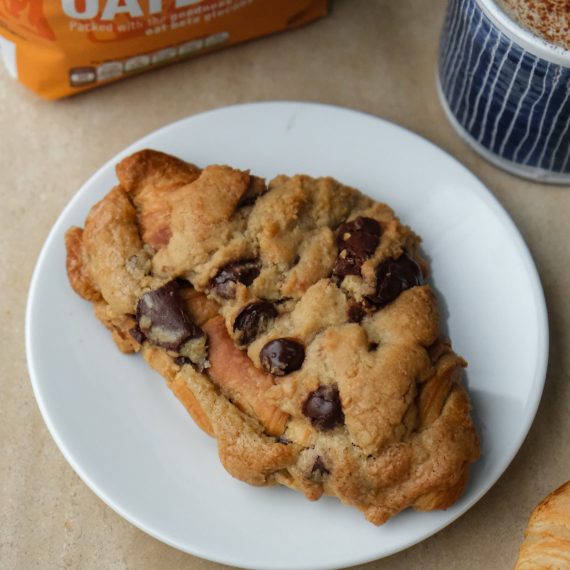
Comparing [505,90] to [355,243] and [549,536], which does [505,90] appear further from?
[549,536]

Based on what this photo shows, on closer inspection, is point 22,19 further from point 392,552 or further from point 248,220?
point 392,552

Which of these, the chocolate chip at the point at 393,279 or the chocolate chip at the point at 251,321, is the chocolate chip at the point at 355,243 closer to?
the chocolate chip at the point at 393,279

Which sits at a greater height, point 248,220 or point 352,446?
point 248,220

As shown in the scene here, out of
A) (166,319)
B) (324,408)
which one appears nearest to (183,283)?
(166,319)

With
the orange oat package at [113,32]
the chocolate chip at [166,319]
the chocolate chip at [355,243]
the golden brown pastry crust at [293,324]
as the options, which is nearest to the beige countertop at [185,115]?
the orange oat package at [113,32]

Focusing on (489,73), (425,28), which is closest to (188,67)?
(425,28)

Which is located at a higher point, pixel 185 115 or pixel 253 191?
pixel 253 191

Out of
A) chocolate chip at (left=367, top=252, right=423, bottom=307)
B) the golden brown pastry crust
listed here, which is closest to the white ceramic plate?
the golden brown pastry crust
